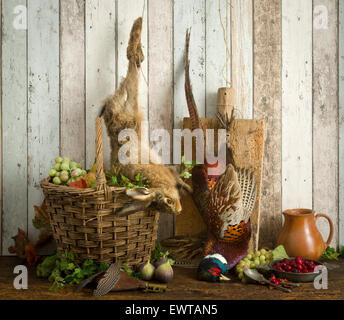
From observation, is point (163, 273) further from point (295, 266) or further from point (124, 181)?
point (295, 266)

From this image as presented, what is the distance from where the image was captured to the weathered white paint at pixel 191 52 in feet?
4.91

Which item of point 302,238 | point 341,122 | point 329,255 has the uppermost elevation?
point 341,122

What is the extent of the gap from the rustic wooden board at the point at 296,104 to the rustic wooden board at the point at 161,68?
1.63 feet

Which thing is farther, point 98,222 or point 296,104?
point 296,104

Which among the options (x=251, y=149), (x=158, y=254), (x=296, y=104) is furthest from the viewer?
(x=296, y=104)

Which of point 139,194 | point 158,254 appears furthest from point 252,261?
point 139,194

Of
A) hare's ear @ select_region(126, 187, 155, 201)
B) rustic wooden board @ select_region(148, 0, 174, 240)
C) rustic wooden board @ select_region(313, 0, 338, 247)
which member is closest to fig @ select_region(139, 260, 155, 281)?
hare's ear @ select_region(126, 187, 155, 201)

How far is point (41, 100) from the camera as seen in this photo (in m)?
1.50

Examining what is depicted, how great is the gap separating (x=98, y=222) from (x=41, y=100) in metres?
0.70

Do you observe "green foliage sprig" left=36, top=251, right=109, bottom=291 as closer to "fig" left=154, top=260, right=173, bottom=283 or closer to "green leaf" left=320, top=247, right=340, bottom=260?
"fig" left=154, top=260, right=173, bottom=283
